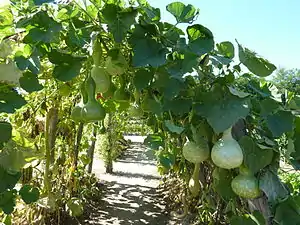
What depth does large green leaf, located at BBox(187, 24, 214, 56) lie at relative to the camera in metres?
0.68

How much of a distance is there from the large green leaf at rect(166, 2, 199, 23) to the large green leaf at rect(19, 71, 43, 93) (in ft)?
1.06

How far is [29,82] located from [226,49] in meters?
0.44

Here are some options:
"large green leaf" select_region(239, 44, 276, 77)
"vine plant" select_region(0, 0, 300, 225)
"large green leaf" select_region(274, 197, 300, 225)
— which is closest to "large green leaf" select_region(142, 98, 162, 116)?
"vine plant" select_region(0, 0, 300, 225)

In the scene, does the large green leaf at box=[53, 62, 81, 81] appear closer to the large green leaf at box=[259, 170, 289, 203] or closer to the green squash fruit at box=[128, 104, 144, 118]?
the green squash fruit at box=[128, 104, 144, 118]

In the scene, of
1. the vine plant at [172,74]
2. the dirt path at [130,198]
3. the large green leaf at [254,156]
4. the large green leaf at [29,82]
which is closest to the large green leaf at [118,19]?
the vine plant at [172,74]

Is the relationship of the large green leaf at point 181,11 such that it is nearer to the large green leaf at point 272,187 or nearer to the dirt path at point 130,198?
the large green leaf at point 272,187

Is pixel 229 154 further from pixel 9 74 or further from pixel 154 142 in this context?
pixel 9 74

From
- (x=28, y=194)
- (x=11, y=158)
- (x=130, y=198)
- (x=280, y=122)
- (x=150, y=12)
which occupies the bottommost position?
(x=130, y=198)

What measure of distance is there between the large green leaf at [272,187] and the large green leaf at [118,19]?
40cm

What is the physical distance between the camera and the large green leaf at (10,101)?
72cm

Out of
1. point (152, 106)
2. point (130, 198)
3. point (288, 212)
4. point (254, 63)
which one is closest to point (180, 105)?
point (152, 106)

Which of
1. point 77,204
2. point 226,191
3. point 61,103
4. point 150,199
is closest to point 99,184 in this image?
point 150,199

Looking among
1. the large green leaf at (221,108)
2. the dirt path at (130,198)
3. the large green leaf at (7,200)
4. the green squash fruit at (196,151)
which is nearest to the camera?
the large green leaf at (221,108)

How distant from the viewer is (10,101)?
74 centimetres
